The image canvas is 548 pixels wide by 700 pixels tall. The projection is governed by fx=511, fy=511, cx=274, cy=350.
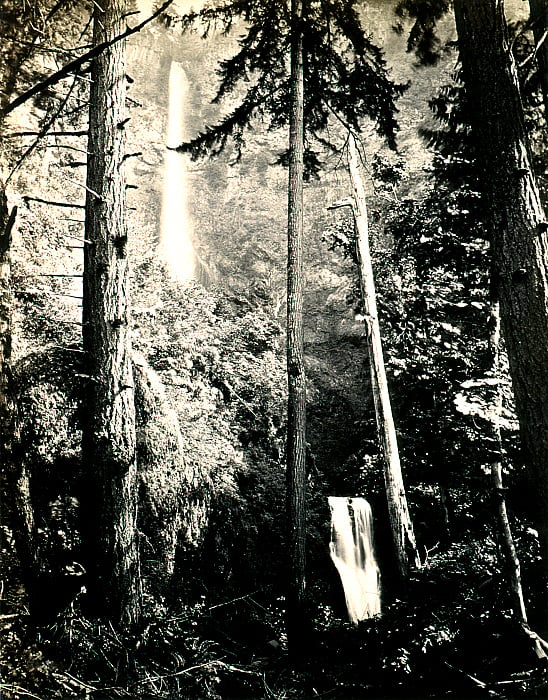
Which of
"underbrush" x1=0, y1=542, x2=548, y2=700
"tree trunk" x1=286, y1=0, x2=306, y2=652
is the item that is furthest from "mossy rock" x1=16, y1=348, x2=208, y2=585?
"tree trunk" x1=286, y1=0, x2=306, y2=652

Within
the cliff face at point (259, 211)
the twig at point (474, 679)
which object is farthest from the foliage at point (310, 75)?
the twig at point (474, 679)

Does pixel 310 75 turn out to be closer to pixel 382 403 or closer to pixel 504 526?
pixel 382 403

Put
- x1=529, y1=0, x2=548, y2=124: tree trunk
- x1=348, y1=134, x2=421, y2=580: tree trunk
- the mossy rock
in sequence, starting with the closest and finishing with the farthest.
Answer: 1. x1=529, y1=0, x2=548, y2=124: tree trunk
2. the mossy rock
3. x1=348, y1=134, x2=421, y2=580: tree trunk

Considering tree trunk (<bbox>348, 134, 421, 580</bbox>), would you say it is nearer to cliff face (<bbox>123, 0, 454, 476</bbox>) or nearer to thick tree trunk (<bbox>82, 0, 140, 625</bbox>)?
cliff face (<bbox>123, 0, 454, 476</bbox>)

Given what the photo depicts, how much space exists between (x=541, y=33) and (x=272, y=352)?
13.1ft

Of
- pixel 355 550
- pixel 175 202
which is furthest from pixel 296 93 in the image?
pixel 355 550

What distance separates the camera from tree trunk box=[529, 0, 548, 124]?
325cm

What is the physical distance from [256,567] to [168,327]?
102 inches

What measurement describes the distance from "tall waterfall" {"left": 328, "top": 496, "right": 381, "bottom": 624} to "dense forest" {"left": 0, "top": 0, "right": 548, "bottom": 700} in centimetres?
3

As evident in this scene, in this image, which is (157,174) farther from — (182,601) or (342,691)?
(342,691)

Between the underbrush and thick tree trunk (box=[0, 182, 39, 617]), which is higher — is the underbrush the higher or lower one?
the lower one

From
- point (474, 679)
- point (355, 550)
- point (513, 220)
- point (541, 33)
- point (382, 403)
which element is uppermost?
point (541, 33)

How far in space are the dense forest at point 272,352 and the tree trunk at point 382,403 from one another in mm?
32

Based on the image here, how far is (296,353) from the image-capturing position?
4898 mm
